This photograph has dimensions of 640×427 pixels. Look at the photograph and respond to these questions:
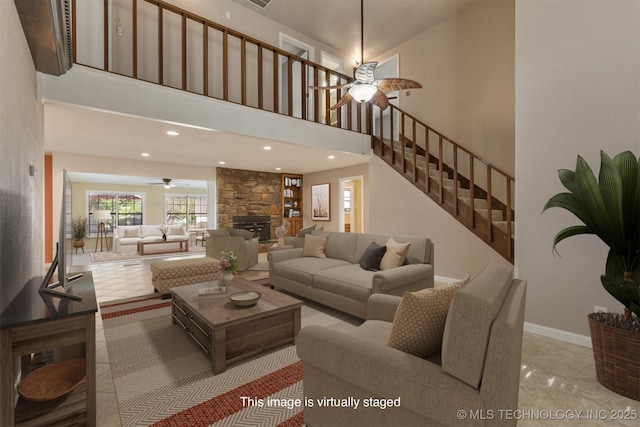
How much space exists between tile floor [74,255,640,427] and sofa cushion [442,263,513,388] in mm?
172

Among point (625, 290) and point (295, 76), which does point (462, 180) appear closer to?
point (625, 290)

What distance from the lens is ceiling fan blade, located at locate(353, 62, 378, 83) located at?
9.71ft

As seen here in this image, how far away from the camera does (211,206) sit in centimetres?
790

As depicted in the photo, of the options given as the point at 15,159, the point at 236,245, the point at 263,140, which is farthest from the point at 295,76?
the point at 15,159

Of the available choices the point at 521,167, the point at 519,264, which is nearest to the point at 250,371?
the point at 519,264

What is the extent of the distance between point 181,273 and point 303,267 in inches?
64.5

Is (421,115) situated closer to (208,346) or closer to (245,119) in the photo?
(245,119)

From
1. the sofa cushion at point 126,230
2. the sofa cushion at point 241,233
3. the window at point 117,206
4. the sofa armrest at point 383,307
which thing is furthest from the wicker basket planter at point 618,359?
the window at point 117,206

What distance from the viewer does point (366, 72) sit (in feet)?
9.84

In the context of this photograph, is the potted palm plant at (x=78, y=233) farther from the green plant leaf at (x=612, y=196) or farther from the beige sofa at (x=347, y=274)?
A: the green plant leaf at (x=612, y=196)

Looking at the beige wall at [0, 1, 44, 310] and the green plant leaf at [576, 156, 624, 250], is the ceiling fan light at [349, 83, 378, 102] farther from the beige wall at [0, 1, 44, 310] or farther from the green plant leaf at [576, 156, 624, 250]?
the beige wall at [0, 1, 44, 310]

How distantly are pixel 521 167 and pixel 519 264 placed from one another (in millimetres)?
964

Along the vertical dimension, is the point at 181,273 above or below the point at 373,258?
below

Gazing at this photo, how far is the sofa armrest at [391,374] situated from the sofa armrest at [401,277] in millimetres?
1351
